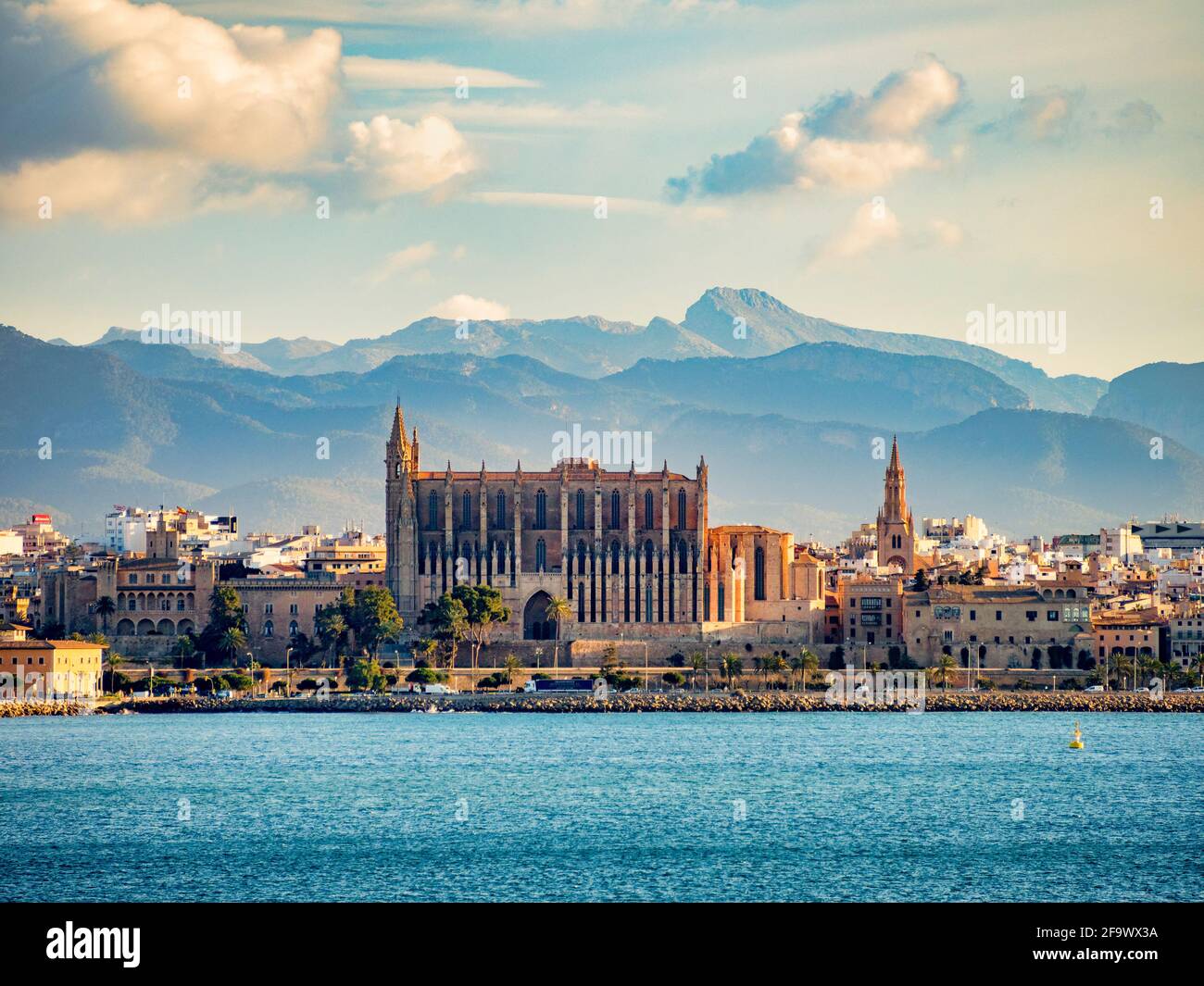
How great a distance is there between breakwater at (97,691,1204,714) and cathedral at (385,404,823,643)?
8593mm

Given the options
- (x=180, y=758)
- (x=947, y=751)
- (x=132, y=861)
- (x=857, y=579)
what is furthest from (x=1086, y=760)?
(x=857, y=579)

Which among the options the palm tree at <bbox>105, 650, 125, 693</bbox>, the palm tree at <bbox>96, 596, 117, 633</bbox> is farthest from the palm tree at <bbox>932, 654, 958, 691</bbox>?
the palm tree at <bbox>96, 596, 117, 633</bbox>

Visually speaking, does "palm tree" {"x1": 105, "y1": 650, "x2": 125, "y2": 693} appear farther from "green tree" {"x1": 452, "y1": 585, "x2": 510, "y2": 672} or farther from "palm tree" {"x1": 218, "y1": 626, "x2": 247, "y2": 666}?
"green tree" {"x1": 452, "y1": 585, "x2": 510, "y2": 672}

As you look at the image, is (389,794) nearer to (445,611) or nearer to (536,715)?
(536,715)

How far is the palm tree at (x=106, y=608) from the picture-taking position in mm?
119500

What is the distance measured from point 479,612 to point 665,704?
12.1 m

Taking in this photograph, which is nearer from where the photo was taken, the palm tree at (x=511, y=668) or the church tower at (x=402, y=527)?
the palm tree at (x=511, y=668)

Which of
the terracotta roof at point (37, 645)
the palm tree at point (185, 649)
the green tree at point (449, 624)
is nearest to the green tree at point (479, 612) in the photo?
the green tree at point (449, 624)

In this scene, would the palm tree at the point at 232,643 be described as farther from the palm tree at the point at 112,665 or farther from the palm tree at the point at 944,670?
the palm tree at the point at 944,670

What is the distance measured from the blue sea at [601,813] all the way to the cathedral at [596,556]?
78.7 ft

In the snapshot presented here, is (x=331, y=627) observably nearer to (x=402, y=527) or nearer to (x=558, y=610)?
(x=402, y=527)

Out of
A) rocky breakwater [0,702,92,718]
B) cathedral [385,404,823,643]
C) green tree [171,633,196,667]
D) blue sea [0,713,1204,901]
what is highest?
cathedral [385,404,823,643]

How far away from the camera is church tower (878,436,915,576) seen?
141625 millimetres

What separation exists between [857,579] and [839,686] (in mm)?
13314
